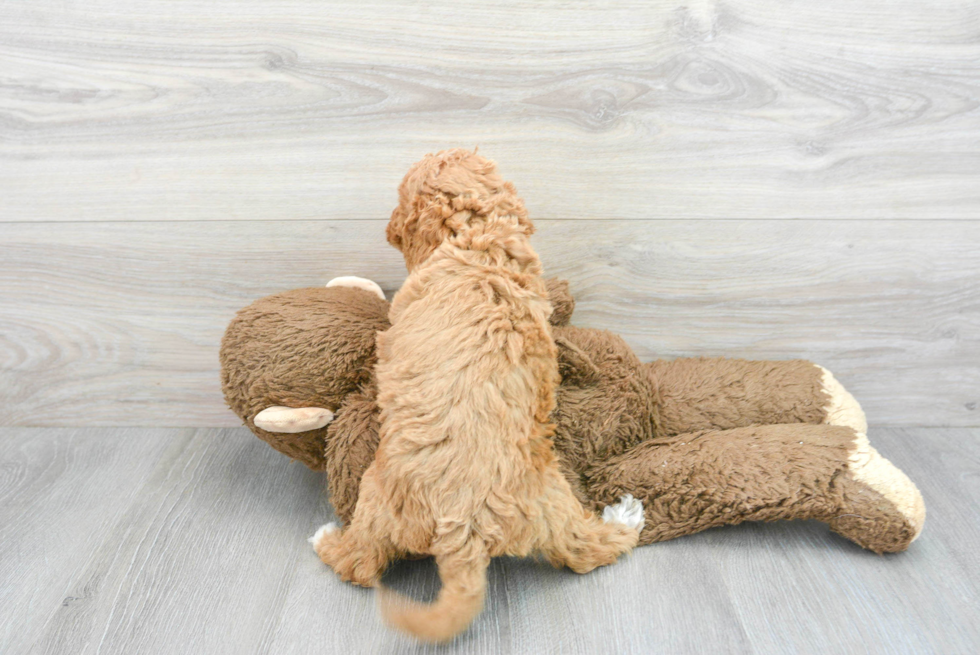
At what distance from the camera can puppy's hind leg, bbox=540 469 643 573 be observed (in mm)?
779

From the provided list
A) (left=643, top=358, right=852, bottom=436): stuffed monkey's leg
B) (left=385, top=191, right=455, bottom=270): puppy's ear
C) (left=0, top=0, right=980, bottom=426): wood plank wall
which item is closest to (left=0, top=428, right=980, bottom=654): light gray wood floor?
(left=643, top=358, right=852, bottom=436): stuffed monkey's leg

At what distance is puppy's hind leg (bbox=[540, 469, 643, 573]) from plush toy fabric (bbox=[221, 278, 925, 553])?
1.1 inches

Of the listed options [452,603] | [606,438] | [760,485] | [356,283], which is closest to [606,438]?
[606,438]

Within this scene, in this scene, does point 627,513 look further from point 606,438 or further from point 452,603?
point 452,603

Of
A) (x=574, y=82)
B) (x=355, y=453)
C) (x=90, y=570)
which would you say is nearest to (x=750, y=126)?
(x=574, y=82)

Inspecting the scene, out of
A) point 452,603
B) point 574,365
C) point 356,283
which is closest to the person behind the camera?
point 452,603

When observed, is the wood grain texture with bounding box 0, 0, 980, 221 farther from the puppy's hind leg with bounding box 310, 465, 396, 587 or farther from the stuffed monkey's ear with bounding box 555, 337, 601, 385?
the puppy's hind leg with bounding box 310, 465, 396, 587

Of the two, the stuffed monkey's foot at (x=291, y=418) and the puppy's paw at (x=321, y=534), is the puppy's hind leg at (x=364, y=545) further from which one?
the stuffed monkey's foot at (x=291, y=418)

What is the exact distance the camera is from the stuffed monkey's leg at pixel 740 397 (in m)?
0.97

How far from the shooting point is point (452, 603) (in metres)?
0.69

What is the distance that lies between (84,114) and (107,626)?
74 centimetres

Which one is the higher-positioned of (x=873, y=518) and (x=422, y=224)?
(x=422, y=224)

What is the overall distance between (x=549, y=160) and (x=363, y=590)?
25.8 inches

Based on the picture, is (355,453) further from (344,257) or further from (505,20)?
(505,20)
